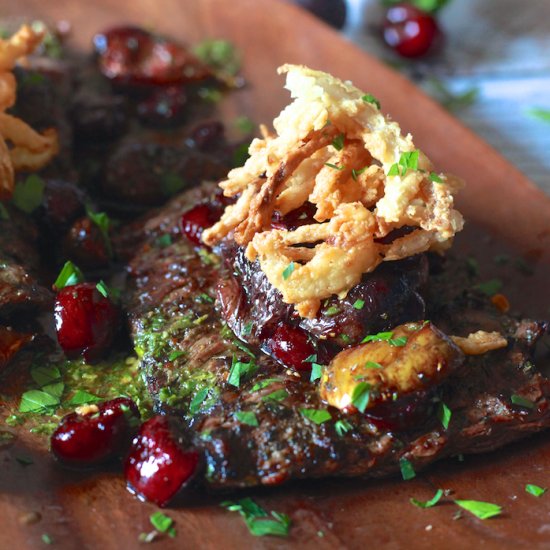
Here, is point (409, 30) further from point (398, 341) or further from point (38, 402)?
point (38, 402)

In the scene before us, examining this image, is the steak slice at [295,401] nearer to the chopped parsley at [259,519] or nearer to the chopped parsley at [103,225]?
the chopped parsley at [259,519]

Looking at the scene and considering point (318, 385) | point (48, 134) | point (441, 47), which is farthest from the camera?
point (441, 47)

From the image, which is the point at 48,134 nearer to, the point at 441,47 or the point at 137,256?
the point at 137,256

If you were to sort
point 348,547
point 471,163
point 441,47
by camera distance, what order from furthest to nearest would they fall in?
point 441,47 < point 471,163 < point 348,547

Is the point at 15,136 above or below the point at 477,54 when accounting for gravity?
above

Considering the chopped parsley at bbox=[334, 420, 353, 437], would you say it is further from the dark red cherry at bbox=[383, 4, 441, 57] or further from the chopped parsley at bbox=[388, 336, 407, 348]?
the dark red cherry at bbox=[383, 4, 441, 57]

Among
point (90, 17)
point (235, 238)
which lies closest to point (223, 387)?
point (235, 238)

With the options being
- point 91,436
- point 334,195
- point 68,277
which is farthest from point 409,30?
point 91,436
